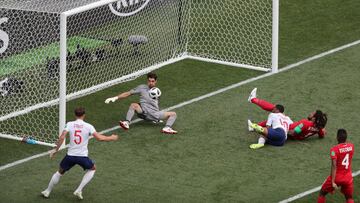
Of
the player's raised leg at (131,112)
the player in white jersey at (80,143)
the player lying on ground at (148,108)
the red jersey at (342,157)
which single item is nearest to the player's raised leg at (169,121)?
the player lying on ground at (148,108)

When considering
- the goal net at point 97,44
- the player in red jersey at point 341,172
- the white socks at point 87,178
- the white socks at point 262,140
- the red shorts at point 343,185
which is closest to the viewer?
the player in red jersey at point 341,172

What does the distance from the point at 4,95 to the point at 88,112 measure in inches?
68.3

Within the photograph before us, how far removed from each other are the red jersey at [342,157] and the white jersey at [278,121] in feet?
10.6

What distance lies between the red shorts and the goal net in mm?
5407

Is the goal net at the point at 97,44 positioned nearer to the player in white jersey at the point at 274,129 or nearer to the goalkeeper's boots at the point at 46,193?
the goalkeeper's boots at the point at 46,193

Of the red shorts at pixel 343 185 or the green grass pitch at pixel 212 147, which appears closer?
the red shorts at pixel 343 185

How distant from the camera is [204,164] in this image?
70.1ft

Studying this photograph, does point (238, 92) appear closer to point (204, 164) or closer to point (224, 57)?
point (224, 57)

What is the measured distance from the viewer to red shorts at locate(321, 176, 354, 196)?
1891 centimetres

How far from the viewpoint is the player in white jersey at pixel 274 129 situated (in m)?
22.0

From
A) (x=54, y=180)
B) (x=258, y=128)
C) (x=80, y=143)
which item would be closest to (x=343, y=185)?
(x=258, y=128)

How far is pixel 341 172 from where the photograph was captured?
62.0 feet

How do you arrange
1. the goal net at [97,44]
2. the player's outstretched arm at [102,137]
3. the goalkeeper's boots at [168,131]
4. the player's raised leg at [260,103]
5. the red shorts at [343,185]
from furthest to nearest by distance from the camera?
the goal net at [97,44] < the player's raised leg at [260,103] < the goalkeeper's boots at [168,131] < the player's outstretched arm at [102,137] < the red shorts at [343,185]

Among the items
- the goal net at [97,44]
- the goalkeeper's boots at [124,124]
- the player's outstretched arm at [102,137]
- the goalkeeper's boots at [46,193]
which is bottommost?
the goalkeeper's boots at [46,193]
